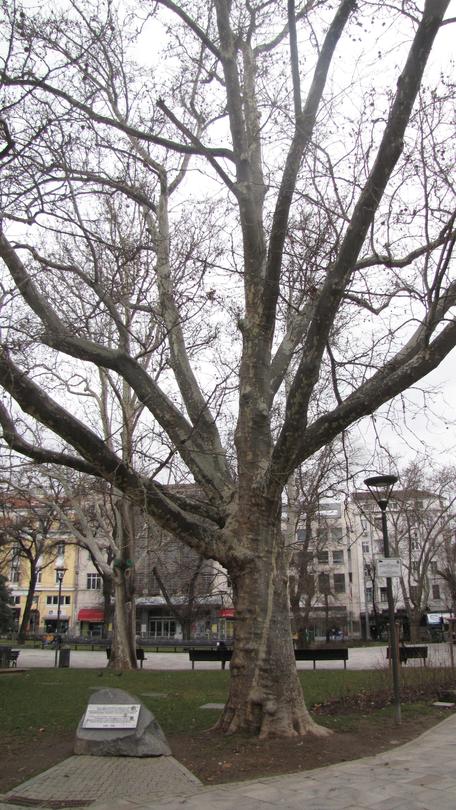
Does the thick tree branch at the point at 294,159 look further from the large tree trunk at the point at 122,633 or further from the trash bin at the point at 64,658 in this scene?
the trash bin at the point at 64,658

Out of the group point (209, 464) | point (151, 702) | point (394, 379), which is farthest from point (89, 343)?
point (151, 702)

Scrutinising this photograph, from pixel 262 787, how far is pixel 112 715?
2.17 metres

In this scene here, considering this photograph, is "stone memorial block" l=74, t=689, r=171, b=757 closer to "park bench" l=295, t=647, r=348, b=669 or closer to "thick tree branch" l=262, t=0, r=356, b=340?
"thick tree branch" l=262, t=0, r=356, b=340

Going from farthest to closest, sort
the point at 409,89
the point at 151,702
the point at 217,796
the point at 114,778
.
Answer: the point at 151,702, the point at 409,89, the point at 114,778, the point at 217,796

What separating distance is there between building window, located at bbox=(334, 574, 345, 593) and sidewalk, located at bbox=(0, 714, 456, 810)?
66.8 meters

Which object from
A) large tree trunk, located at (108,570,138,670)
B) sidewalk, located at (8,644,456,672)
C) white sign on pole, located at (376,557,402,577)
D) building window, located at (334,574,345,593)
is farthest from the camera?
building window, located at (334,574,345,593)

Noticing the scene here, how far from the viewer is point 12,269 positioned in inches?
338

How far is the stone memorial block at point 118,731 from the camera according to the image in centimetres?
704

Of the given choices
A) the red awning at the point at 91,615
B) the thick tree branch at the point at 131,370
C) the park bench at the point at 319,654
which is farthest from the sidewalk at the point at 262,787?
the red awning at the point at 91,615

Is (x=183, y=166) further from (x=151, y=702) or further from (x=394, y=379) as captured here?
(x=151, y=702)

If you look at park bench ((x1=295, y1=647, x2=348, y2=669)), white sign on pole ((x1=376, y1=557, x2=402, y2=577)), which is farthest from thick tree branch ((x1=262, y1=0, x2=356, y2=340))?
park bench ((x1=295, y1=647, x2=348, y2=669))

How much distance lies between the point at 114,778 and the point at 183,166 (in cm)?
1097

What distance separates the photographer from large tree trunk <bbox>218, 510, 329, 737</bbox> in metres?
7.72

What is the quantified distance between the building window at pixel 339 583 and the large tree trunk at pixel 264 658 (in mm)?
65995
